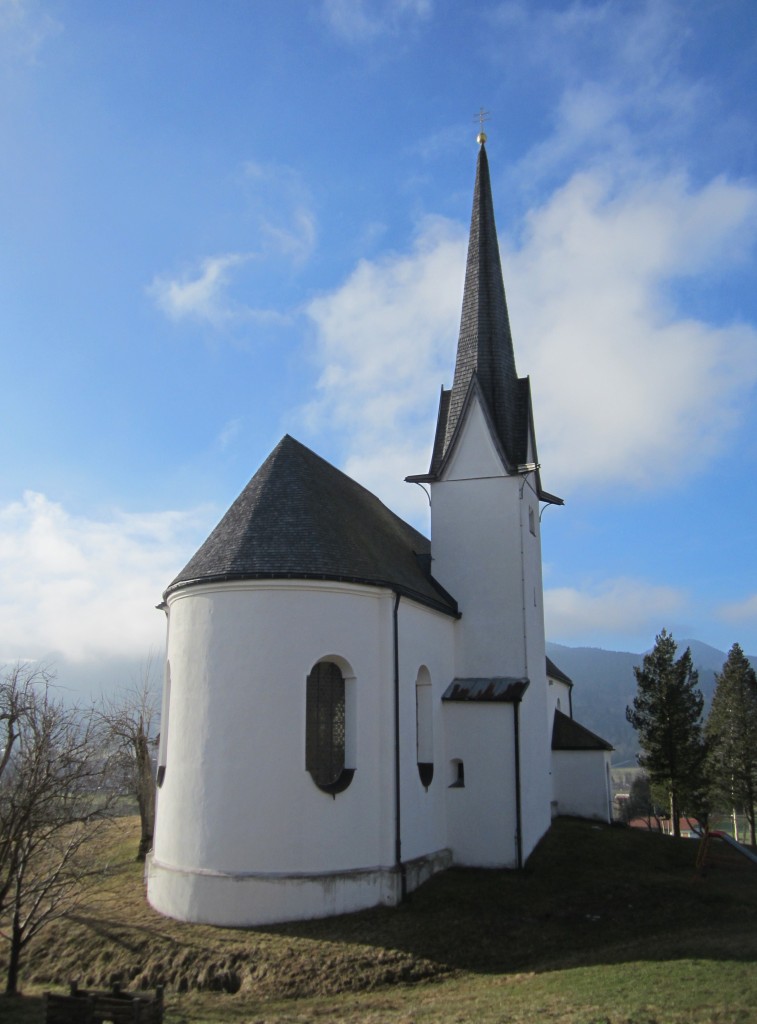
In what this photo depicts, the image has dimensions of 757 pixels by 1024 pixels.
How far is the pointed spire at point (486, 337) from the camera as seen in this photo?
1019 inches

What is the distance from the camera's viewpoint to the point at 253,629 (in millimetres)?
17906

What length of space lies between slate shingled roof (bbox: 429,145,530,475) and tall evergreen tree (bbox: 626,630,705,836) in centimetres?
1763

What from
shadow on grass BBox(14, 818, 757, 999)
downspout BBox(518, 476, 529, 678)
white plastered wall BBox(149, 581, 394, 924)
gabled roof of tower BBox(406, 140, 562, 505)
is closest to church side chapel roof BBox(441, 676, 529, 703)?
downspout BBox(518, 476, 529, 678)

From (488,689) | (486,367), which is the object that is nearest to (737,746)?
(488,689)

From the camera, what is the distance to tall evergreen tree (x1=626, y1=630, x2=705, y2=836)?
117 ft

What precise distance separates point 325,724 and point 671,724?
23272mm

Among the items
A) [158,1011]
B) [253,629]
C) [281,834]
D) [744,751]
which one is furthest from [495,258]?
[744,751]

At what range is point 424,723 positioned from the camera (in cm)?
2186

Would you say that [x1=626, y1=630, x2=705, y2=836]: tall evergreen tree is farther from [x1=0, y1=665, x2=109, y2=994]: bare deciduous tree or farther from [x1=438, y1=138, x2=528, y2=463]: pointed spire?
[x1=0, y1=665, x2=109, y2=994]: bare deciduous tree

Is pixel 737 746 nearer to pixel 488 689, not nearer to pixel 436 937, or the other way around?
pixel 488 689

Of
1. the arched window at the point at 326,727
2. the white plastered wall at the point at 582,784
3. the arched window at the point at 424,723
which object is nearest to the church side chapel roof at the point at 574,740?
the white plastered wall at the point at 582,784

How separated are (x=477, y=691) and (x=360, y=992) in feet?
33.0

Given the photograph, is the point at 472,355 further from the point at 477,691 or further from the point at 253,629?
the point at 253,629

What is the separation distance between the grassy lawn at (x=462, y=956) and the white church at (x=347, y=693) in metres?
0.98
